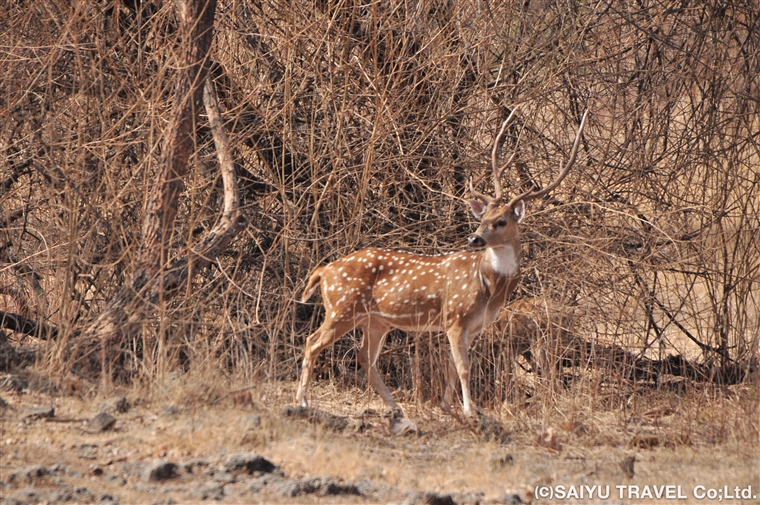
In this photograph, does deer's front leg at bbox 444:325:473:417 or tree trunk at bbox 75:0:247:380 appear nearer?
tree trunk at bbox 75:0:247:380

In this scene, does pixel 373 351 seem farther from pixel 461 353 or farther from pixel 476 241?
pixel 476 241

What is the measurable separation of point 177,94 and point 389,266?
206 centimetres

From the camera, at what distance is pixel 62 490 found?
16.9 ft

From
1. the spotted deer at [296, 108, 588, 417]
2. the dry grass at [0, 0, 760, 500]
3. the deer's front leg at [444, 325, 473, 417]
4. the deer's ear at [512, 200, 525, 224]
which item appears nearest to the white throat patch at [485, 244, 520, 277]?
the spotted deer at [296, 108, 588, 417]

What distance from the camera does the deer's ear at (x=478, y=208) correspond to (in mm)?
8062

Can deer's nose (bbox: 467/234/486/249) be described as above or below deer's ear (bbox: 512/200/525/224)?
below

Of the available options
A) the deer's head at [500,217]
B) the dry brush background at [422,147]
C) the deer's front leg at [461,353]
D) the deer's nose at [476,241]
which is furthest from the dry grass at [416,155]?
the deer's nose at [476,241]

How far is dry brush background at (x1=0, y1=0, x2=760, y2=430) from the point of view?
365 inches

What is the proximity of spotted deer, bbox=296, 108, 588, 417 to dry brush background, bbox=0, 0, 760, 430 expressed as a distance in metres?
1.04

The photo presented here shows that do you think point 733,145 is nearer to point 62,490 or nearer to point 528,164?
point 528,164

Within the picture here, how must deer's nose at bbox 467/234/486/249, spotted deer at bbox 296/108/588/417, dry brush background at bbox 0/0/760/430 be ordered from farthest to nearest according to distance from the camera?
dry brush background at bbox 0/0/760/430
spotted deer at bbox 296/108/588/417
deer's nose at bbox 467/234/486/249

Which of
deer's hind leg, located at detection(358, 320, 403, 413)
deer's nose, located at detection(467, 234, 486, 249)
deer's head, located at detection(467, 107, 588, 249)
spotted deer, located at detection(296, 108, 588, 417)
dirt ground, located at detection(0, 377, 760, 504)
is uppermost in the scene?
deer's head, located at detection(467, 107, 588, 249)

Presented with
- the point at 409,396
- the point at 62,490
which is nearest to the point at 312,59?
the point at 409,396

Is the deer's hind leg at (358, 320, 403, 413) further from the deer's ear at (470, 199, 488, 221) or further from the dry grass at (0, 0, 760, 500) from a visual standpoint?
the deer's ear at (470, 199, 488, 221)
